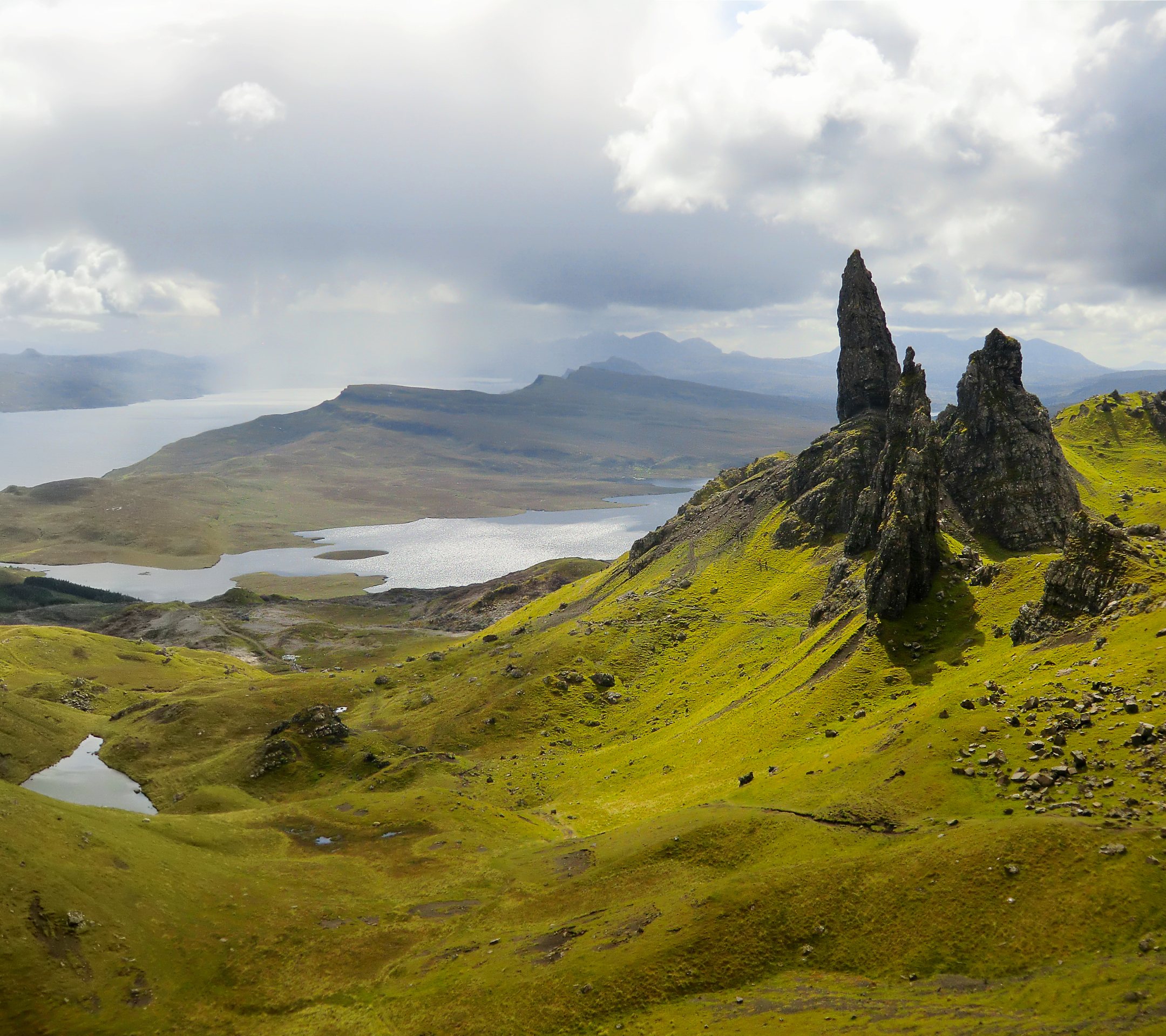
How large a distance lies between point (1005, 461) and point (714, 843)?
119m

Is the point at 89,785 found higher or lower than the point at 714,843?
lower

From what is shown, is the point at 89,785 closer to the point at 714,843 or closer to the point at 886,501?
the point at 714,843

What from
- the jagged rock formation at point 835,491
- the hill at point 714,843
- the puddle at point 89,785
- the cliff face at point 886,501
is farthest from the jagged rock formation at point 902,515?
the puddle at point 89,785

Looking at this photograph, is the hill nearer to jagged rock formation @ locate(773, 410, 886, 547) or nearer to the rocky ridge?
the rocky ridge

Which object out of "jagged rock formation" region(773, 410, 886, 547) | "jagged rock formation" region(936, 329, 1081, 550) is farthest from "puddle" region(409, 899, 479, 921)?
"jagged rock formation" region(773, 410, 886, 547)

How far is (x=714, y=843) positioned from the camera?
224 ft

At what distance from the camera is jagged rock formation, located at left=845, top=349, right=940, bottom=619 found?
106625 mm

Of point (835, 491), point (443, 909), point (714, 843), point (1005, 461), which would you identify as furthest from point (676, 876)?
point (835, 491)

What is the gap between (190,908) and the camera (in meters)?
72.0

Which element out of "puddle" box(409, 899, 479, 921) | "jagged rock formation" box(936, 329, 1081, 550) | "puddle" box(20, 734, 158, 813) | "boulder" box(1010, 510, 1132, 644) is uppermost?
"jagged rock formation" box(936, 329, 1081, 550)

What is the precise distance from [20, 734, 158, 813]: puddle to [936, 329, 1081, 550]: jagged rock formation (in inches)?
6264

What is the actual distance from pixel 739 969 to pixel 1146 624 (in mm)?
50823

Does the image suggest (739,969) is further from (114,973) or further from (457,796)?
(457,796)

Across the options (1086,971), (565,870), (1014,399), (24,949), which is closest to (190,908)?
(24,949)
